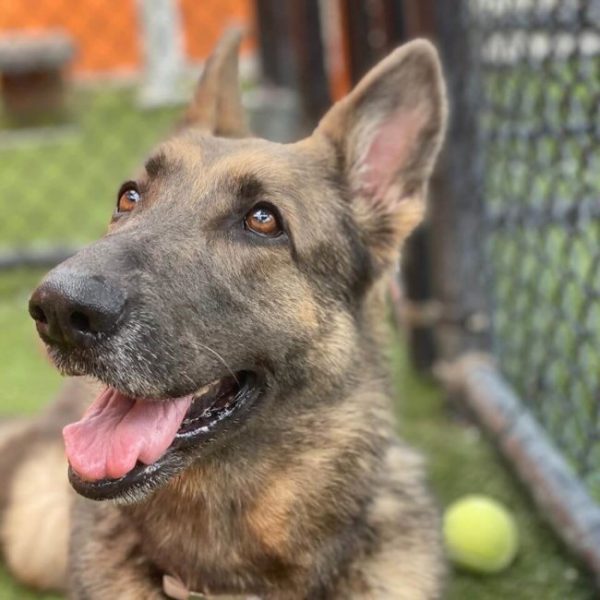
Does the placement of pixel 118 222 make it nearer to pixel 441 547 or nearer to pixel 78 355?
pixel 78 355

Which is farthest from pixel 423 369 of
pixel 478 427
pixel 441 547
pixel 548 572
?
pixel 441 547

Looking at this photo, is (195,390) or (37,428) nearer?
(195,390)

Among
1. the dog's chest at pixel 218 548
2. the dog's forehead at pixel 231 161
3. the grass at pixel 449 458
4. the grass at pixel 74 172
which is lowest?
the grass at pixel 74 172

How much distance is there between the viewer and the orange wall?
36.7ft

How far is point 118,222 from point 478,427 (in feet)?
7.17

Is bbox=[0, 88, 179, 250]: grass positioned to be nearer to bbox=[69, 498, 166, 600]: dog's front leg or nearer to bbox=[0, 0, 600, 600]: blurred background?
bbox=[0, 0, 600, 600]: blurred background

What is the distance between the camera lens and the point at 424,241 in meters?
4.27

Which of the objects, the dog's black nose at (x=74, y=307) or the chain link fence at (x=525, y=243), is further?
the chain link fence at (x=525, y=243)

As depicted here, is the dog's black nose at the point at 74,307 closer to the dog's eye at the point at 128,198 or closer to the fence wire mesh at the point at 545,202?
the dog's eye at the point at 128,198

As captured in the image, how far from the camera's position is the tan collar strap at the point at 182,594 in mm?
2260

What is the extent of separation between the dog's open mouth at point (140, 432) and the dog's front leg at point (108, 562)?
0.49 metres

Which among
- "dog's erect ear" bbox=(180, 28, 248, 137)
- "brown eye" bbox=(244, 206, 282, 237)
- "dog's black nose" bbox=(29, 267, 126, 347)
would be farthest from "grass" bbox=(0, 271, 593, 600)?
"dog's black nose" bbox=(29, 267, 126, 347)

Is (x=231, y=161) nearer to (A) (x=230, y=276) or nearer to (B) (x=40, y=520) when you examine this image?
(A) (x=230, y=276)

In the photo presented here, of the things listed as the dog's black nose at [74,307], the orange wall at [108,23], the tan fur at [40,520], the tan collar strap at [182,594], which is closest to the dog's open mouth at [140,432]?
the dog's black nose at [74,307]
